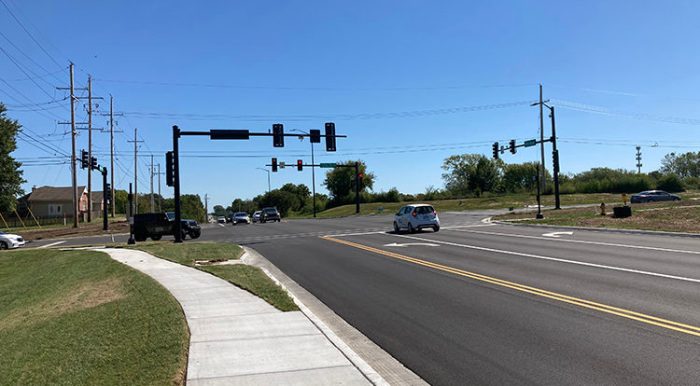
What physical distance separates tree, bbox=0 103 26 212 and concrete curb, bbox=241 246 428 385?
192ft

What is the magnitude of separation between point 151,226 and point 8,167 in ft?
116

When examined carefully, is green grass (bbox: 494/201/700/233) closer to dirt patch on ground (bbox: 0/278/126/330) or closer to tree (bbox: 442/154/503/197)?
dirt patch on ground (bbox: 0/278/126/330)

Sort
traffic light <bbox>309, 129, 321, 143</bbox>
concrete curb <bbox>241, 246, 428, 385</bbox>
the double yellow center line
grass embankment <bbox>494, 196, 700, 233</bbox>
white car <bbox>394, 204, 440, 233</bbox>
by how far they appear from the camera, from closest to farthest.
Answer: concrete curb <bbox>241, 246, 428, 385</bbox>, the double yellow center line, grass embankment <bbox>494, 196, 700, 233</bbox>, white car <bbox>394, 204, 440, 233</bbox>, traffic light <bbox>309, 129, 321, 143</bbox>

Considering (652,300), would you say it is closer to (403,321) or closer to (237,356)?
(403,321)

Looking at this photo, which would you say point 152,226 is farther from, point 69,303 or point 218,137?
point 69,303

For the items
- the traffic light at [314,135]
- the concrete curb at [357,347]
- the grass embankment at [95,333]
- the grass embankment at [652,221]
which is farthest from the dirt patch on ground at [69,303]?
the grass embankment at [652,221]

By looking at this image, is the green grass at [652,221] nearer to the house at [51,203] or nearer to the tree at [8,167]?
the tree at [8,167]

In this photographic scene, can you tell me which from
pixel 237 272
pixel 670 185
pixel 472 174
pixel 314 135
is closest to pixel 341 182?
pixel 472 174

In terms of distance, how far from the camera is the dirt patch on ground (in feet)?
33.6

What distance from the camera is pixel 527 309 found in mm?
8641

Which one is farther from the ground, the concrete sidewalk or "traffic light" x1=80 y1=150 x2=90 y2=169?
"traffic light" x1=80 y1=150 x2=90 y2=169

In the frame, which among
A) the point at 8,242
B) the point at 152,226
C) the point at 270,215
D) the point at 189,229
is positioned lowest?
the point at 8,242

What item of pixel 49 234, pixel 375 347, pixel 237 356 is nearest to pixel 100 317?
pixel 237 356

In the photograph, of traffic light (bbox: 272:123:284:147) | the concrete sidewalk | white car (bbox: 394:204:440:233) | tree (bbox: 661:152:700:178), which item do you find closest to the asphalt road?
Result: the concrete sidewalk
